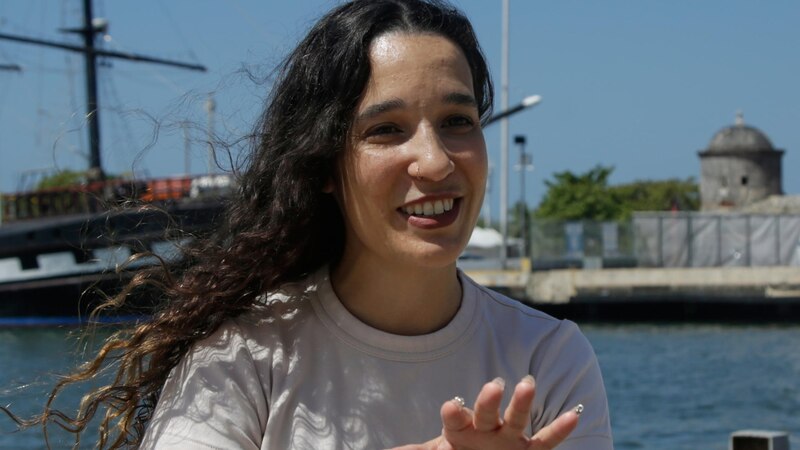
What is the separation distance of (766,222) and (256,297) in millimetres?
31839

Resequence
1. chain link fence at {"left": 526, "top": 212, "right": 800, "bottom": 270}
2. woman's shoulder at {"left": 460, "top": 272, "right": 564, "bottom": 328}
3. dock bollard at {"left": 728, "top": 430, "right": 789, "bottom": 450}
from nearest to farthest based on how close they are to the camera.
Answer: woman's shoulder at {"left": 460, "top": 272, "right": 564, "bottom": 328}
dock bollard at {"left": 728, "top": 430, "right": 789, "bottom": 450}
chain link fence at {"left": 526, "top": 212, "right": 800, "bottom": 270}

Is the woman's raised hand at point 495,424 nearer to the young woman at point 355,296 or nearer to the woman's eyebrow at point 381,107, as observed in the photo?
the young woman at point 355,296

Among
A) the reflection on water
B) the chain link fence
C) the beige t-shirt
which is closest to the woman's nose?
the beige t-shirt

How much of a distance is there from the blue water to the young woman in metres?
2.64

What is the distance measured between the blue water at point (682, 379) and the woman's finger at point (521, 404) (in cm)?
327

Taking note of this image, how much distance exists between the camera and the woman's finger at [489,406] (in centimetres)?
155

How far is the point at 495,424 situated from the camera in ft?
5.34

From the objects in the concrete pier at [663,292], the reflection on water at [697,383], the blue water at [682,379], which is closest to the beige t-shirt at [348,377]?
the blue water at [682,379]

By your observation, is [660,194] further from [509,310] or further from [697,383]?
[509,310]

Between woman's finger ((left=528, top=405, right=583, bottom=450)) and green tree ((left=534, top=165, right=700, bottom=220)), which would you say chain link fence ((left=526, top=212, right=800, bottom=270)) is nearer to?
green tree ((left=534, top=165, right=700, bottom=220))

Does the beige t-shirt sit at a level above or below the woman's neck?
below

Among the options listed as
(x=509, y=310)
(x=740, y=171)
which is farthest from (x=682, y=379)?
(x=740, y=171)

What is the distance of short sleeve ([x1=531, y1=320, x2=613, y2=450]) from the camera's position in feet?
6.62

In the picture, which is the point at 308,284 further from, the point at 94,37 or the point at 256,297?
the point at 94,37
